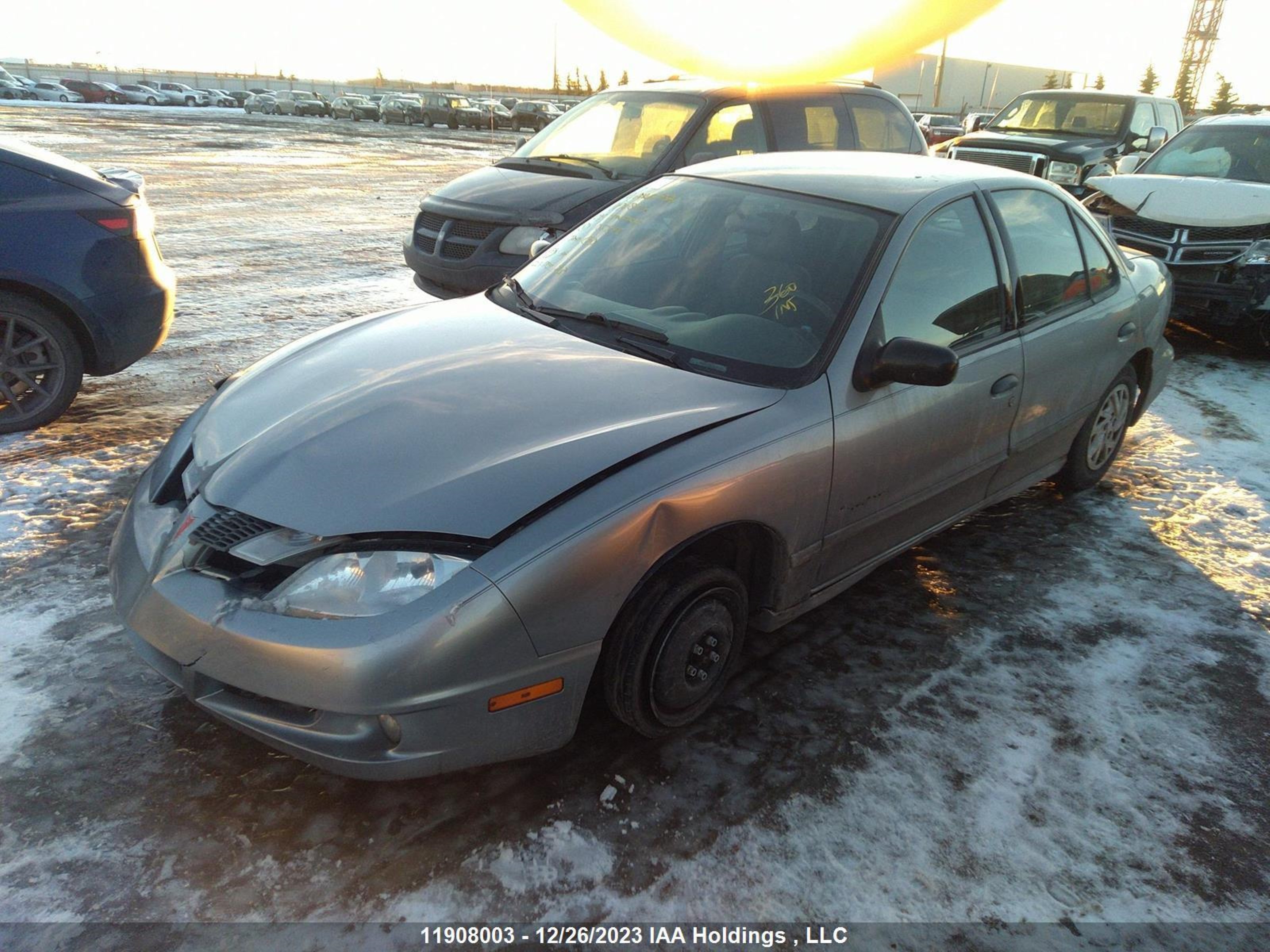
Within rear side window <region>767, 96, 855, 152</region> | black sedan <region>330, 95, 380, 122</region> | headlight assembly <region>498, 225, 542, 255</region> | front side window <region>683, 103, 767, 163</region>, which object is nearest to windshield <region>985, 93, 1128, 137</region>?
rear side window <region>767, 96, 855, 152</region>

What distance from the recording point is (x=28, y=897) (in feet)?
7.18

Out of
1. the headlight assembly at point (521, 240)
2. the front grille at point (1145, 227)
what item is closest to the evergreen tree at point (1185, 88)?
the front grille at point (1145, 227)

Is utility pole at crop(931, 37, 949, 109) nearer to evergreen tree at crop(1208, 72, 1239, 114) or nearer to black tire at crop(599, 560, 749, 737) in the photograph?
evergreen tree at crop(1208, 72, 1239, 114)

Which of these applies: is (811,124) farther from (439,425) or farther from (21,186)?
(439,425)

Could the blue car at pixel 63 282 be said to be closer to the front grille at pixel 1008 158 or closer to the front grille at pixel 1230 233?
the front grille at pixel 1230 233

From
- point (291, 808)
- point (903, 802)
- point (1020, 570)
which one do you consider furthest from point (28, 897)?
point (1020, 570)

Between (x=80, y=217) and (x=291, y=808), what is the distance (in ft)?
12.3

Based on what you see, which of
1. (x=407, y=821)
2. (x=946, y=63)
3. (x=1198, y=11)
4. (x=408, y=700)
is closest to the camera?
(x=408, y=700)

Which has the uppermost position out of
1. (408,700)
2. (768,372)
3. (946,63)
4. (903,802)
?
(946,63)

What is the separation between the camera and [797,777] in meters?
2.73

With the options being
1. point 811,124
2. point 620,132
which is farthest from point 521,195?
point 811,124

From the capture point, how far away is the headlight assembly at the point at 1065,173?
1143 cm

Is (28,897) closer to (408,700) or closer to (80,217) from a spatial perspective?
(408,700)

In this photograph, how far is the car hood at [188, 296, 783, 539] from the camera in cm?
235
